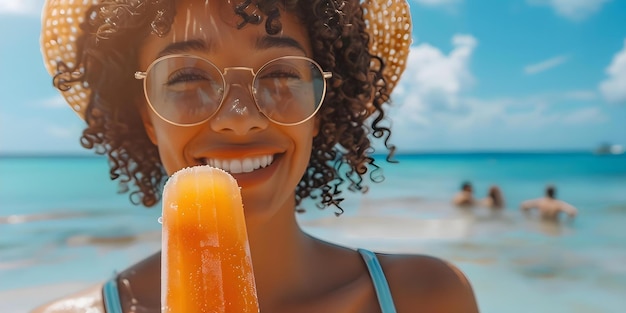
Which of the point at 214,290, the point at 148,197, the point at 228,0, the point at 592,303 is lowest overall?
the point at 592,303

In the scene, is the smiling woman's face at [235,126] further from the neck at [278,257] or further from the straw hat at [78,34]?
the straw hat at [78,34]

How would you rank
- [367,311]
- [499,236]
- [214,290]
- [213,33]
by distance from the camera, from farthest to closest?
[499,236]
[367,311]
[213,33]
[214,290]

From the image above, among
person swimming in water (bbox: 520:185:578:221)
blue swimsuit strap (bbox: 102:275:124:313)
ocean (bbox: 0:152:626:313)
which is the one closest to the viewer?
blue swimsuit strap (bbox: 102:275:124:313)

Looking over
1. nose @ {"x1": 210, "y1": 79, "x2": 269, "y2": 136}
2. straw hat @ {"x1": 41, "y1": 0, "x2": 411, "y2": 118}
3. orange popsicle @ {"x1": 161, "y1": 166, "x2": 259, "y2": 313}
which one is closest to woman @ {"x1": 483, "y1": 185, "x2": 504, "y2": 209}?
straw hat @ {"x1": 41, "y1": 0, "x2": 411, "y2": 118}

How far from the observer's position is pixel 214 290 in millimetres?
1244

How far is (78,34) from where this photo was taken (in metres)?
2.28

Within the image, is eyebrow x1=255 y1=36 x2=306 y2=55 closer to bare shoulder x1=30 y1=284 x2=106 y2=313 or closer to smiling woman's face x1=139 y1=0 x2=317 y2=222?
smiling woman's face x1=139 y1=0 x2=317 y2=222

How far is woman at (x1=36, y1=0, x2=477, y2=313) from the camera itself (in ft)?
5.80

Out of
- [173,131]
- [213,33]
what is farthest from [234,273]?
[213,33]

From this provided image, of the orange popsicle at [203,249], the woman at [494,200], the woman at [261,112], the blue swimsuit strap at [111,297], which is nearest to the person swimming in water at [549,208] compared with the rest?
the woman at [494,200]

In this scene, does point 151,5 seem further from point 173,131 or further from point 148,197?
point 148,197

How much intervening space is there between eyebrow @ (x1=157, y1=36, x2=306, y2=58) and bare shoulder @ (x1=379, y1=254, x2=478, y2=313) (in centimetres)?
96

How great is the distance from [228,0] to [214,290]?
944 millimetres

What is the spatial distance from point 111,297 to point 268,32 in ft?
3.63
